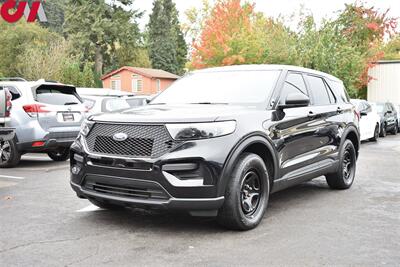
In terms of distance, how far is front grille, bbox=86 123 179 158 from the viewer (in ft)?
14.5

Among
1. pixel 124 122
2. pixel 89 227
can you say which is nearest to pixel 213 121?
pixel 124 122

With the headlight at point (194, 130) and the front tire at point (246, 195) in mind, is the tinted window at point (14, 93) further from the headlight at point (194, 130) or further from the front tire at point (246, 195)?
the front tire at point (246, 195)

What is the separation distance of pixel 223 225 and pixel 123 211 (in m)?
1.39

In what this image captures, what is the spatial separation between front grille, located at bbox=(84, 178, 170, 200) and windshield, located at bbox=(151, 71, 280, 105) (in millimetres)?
1469

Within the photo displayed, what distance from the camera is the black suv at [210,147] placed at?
4379 mm

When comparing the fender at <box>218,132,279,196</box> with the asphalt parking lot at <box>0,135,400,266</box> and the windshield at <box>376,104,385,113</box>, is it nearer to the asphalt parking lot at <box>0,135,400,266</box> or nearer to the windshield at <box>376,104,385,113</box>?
the asphalt parking lot at <box>0,135,400,266</box>

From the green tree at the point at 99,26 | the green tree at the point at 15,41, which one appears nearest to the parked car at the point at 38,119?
the green tree at the point at 15,41

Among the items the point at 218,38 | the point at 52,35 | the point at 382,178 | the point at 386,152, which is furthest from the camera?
the point at 52,35

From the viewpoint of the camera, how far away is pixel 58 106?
944 cm

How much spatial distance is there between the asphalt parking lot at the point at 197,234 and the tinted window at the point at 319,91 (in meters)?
1.32

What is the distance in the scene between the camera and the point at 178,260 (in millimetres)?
3906

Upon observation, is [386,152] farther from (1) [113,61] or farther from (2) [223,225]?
(1) [113,61]

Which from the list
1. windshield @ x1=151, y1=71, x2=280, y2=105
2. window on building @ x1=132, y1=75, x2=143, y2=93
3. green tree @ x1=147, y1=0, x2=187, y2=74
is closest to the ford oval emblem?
windshield @ x1=151, y1=71, x2=280, y2=105

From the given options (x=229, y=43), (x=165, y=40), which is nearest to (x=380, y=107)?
(x=229, y=43)
